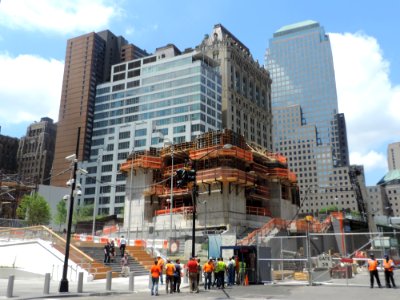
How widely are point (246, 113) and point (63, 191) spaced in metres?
66.7

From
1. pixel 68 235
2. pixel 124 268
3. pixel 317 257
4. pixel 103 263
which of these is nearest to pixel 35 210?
pixel 103 263

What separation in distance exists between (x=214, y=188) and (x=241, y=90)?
92573mm

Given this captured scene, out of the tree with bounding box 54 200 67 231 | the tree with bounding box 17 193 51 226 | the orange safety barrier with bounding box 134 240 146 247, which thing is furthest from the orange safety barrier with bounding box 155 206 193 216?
the tree with bounding box 54 200 67 231

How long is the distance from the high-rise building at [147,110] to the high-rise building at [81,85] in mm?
16360

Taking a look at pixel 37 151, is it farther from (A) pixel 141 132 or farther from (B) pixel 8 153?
(A) pixel 141 132

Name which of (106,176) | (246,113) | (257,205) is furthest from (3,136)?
(257,205)

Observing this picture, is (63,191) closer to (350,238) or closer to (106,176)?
(106,176)

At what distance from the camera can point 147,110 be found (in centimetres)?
11800

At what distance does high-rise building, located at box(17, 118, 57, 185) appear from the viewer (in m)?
168

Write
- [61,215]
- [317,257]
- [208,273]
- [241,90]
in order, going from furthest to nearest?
[241,90] → [61,215] → [317,257] → [208,273]

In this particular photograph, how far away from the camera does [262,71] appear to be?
151625mm

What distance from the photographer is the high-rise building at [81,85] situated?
143625 millimetres

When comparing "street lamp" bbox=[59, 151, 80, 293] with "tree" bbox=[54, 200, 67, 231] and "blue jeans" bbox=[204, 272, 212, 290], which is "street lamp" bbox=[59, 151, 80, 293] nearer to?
"blue jeans" bbox=[204, 272, 212, 290]

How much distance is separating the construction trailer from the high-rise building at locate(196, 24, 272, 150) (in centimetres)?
6520
